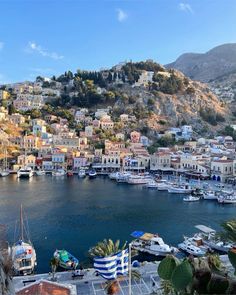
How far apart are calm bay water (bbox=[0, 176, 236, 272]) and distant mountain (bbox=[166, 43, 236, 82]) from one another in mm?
100472

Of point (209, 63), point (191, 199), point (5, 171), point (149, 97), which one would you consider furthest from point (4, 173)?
point (209, 63)

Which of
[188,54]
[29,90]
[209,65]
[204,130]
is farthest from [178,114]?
[188,54]

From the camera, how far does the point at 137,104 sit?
6681cm

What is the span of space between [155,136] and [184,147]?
6845 millimetres

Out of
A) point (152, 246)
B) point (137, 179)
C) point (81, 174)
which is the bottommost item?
point (152, 246)

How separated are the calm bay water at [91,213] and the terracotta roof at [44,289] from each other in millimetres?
4831

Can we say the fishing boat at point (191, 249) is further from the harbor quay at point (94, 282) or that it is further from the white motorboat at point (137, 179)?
the white motorboat at point (137, 179)

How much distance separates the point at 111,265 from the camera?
39.0ft

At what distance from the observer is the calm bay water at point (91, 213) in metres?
19.9

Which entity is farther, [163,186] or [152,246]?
[163,186]

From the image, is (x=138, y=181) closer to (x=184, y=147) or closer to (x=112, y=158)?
(x=112, y=158)

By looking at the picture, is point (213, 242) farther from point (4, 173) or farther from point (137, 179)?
point (4, 173)

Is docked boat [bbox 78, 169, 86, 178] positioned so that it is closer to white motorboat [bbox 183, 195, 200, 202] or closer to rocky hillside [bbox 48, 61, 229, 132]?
white motorboat [bbox 183, 195, 200, 202]

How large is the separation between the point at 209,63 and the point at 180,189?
125054 mm
